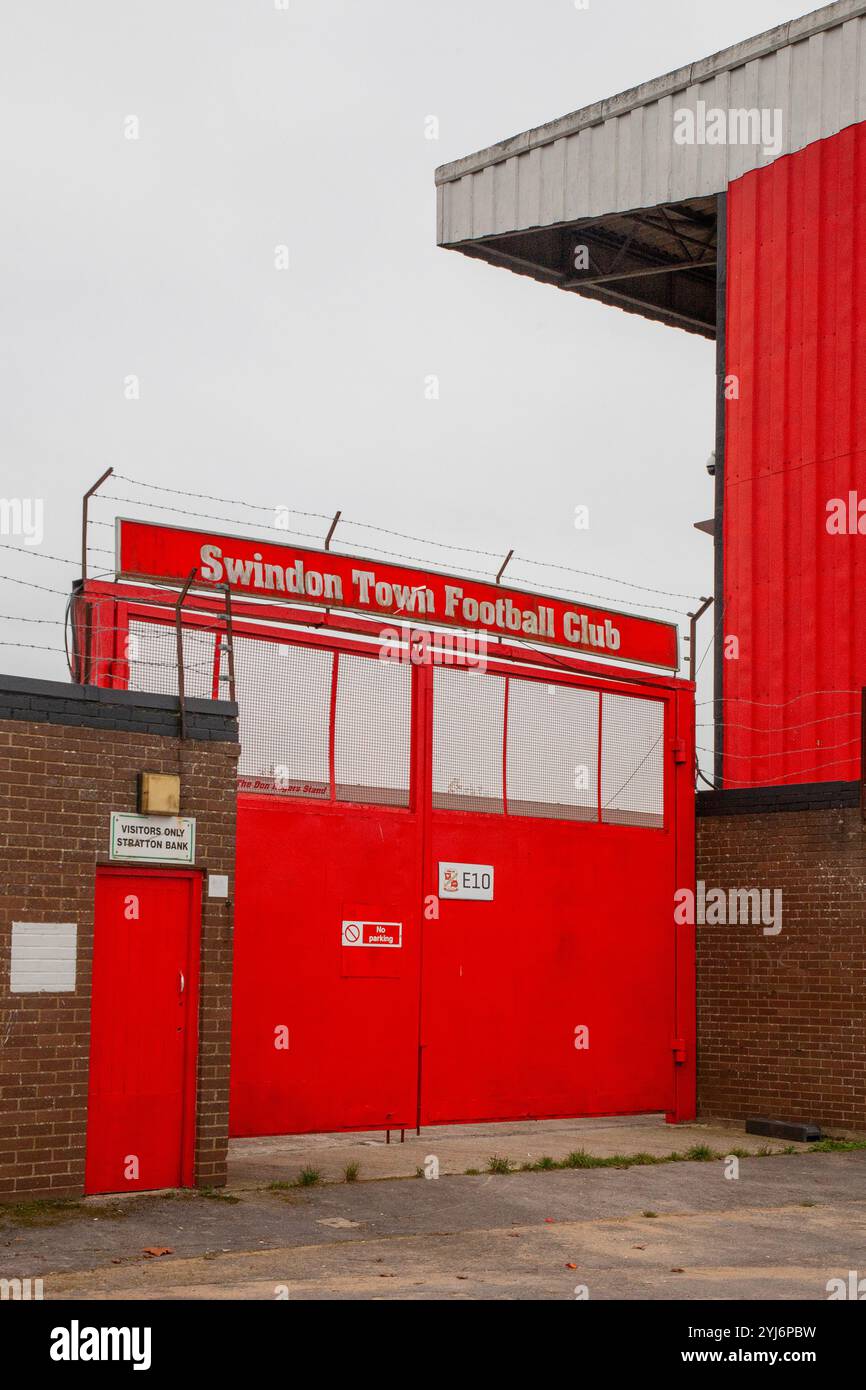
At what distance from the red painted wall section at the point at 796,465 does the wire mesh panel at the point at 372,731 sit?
6360 mm

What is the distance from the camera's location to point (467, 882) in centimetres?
1612

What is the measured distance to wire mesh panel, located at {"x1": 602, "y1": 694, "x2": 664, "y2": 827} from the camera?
58.1 feet

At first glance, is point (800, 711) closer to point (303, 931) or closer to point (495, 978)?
point (495, 978)

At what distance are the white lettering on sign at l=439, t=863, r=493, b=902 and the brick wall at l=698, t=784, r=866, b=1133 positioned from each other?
11.6ft

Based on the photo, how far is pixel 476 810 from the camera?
16.3m

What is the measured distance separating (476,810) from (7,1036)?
20.7 feet

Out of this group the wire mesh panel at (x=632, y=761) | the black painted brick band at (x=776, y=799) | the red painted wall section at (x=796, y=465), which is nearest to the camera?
the black painted brick band at (x=776, y=799)

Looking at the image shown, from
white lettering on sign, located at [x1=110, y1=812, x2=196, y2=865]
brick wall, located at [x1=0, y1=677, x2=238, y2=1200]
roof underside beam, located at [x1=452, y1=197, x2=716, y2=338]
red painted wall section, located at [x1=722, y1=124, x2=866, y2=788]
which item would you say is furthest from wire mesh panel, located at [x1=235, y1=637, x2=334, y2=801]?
roof underside beam, located at [x1=452, y1=197, x2=716, y2=338]

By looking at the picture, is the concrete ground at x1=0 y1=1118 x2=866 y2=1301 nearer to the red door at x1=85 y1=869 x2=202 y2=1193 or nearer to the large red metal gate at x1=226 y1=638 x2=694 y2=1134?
the red door at x1=85 y1=869 x2=202 y2=1193

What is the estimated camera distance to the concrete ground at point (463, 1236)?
8.99m

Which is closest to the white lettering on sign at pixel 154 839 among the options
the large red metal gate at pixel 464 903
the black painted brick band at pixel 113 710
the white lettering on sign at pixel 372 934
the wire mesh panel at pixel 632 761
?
the black painted brick band at pixel 113 710

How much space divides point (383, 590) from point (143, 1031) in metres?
5.72

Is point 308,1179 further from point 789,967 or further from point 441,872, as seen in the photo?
point 789,967

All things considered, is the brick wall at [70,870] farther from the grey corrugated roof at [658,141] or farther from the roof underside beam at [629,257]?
the roof underside beam at [629,257]
